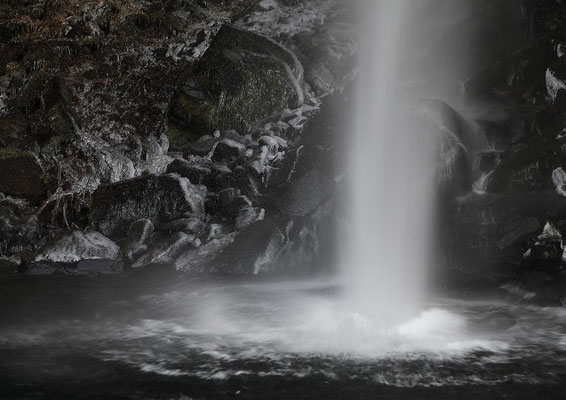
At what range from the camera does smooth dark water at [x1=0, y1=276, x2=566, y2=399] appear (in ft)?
15.6

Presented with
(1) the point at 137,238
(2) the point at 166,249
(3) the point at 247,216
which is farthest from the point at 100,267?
(3) the point at 247,216

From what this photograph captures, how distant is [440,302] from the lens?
8.20m

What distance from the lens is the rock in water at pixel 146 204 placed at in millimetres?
12219

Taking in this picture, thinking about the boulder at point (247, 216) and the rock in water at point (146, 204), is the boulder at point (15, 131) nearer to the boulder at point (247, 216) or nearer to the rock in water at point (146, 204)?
the rock in water at point (146, 204)

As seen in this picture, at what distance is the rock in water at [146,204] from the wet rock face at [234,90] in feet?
14.5

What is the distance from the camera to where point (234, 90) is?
647 inches

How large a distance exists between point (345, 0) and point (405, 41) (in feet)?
13.7

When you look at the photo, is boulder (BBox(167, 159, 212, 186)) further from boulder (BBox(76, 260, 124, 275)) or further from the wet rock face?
boulder (BBox(76, 260, 124, 275))

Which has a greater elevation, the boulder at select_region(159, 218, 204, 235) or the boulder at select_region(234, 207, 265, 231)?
the boulder at select_region(234, 207, 265, 231)

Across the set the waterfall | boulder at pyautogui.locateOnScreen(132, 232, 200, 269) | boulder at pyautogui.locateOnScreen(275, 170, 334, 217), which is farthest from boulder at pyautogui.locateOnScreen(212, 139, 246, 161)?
boulder at pyautogui.locateOnScreen(132, 232, 200, 269)

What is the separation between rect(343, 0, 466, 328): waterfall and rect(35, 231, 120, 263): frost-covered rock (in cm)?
581

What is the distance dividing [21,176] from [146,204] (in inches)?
169

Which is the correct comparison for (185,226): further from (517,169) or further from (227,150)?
(517,169)

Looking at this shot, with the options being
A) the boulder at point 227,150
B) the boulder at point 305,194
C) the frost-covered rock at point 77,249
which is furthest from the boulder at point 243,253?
the boulder at point 227,150
